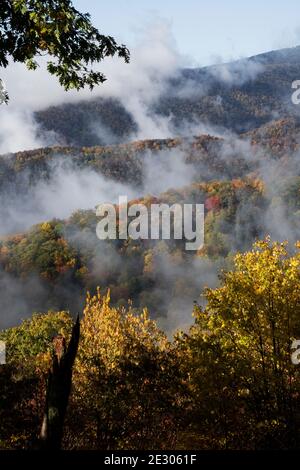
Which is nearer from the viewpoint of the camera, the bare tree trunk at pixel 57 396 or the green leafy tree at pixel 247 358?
the bare tree trunk at pixel 57 396

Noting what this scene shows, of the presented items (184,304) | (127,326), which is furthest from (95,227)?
(127,326)

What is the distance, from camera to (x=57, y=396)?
11828 millimetres

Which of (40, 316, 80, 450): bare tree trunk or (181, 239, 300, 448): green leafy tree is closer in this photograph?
(40, 316, 80, 450): bare tree trunk

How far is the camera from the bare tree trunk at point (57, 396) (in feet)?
38.4

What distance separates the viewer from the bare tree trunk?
11.7 metres

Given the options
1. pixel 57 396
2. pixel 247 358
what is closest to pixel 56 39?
pixel 57 396

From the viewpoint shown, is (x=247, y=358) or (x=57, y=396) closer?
(x=57, y=396)

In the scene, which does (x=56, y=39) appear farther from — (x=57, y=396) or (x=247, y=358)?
(x=247, y=358)

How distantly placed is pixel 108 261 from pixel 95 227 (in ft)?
76.5

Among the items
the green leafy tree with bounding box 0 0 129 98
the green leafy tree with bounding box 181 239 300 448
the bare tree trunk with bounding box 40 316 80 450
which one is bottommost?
the bare tree trunk with bounding box 40 316 80 450

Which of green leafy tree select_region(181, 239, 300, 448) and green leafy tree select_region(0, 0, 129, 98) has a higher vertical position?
green leafy tree select_region(0, 0, 129, 98)

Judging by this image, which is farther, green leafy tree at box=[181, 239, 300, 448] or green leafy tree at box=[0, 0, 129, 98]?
green leafy tree at box=[181, 239, 300, 448]

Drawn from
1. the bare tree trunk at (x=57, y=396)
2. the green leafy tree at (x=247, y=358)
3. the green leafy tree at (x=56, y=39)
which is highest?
the green leafy tree at (x=56, y=39)

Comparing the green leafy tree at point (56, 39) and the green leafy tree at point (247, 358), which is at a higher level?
the green leafy tree at point (56, 39)
